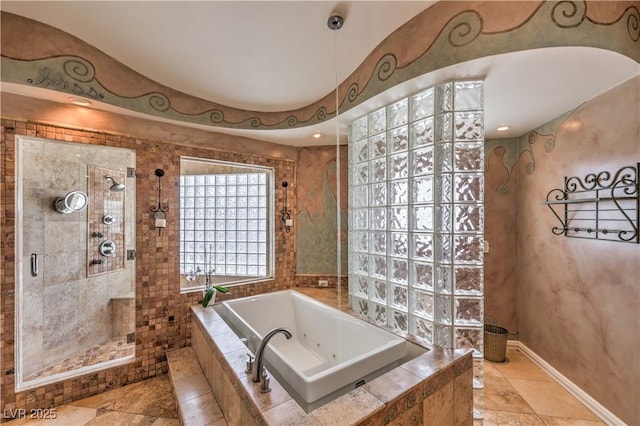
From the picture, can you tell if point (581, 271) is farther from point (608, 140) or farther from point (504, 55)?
point (504, 55)

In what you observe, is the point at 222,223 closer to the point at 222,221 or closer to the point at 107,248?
the point at 222,221

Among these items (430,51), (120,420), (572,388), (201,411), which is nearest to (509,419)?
(572,388)

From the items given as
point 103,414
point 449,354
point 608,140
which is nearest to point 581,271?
point 608,140

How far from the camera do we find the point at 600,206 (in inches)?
70.9

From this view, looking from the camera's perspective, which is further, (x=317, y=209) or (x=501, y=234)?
(x=317, y=209)

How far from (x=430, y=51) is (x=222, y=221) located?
320 cm

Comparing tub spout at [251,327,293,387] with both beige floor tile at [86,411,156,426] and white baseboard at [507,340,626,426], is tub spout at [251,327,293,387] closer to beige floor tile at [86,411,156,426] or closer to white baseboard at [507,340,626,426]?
beige floor tile at [86,411,156,426]

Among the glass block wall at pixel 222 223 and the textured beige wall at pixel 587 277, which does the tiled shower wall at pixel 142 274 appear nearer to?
the glass block wall at pixel 222 223

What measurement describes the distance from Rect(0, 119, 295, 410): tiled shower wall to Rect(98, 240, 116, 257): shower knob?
2.69ft

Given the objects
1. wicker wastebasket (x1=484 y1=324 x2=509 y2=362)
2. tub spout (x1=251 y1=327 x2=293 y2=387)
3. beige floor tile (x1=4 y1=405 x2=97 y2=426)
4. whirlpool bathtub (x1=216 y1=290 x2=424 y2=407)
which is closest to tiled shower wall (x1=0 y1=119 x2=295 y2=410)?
beige floor tile (x1=4 y1=405 x2=97 y2=426)

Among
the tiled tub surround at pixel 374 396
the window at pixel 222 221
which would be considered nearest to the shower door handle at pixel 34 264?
the window at pixel 222 221

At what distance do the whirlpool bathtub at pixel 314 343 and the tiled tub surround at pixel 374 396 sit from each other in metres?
0.15

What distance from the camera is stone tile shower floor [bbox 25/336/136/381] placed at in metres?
2.10

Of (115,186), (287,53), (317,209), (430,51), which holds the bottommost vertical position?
(317,209)
